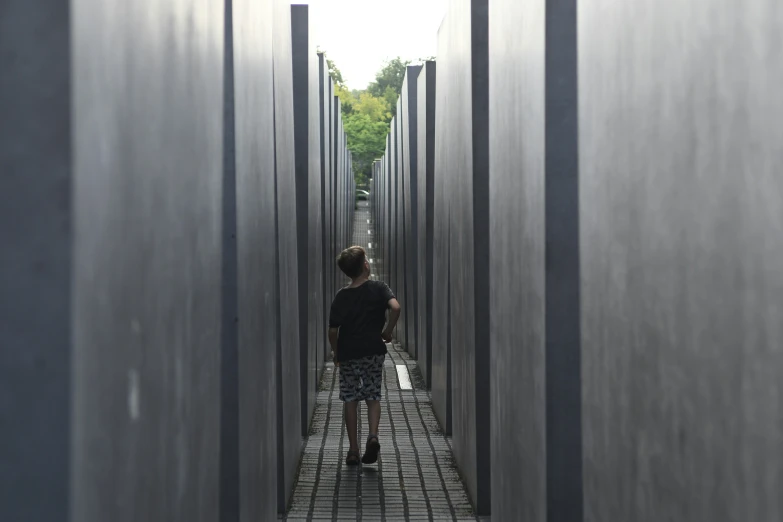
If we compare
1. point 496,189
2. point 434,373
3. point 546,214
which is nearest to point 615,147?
point 546,214

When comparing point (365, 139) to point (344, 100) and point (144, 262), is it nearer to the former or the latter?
point (344, 100)

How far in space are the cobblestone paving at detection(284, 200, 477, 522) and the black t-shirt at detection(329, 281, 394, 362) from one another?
1.04 m

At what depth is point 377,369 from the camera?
336 inches

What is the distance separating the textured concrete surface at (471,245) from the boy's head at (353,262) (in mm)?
846

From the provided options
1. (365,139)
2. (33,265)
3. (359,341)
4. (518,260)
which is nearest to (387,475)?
(359,341)

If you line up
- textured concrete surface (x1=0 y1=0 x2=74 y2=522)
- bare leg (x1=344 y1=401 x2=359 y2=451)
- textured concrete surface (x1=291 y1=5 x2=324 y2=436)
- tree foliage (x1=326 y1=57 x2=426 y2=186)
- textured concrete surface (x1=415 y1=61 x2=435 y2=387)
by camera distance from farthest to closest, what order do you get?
tree foliage (x1=326 y1=57 x2=426 y2=186) < textured concrete surface (x1=415 y1=61 x2=435 y2=387) < textured concrete surface (x1=291 y1=5 x2=324 y2=436) < bare leg (x1=344 y1=401 x2=359 y2=451) < textured concrete surface (x1=0 y1=0 x2=74 y2=522)

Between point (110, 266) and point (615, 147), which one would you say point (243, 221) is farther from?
point (110, 266)

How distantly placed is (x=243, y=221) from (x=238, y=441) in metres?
1.12

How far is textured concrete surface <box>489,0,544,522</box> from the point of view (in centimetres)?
456

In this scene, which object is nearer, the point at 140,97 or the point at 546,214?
the point at 140,97

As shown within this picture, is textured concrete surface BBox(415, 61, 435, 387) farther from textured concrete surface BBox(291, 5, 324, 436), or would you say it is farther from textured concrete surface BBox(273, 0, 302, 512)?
textured concrete surface BBox(273, 0, 302, 512)

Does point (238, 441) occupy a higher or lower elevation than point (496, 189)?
lower

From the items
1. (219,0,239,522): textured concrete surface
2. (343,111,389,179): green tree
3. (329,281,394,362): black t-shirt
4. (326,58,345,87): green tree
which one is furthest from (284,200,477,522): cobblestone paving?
(326,58,345,87): green tree

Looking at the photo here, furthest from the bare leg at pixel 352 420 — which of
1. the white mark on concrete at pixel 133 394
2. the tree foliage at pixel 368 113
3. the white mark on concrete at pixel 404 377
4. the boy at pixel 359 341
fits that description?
the tree foliage at pixel 368 113
